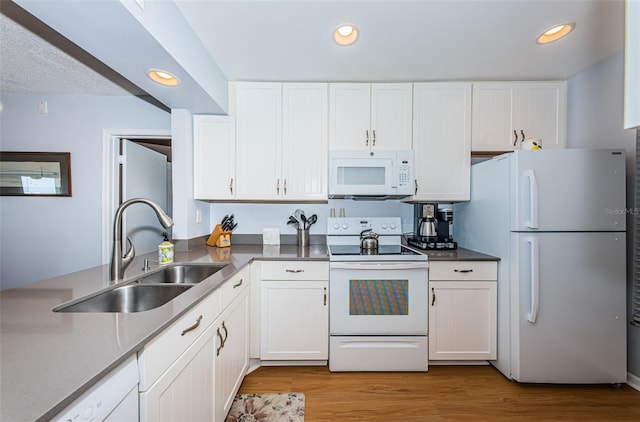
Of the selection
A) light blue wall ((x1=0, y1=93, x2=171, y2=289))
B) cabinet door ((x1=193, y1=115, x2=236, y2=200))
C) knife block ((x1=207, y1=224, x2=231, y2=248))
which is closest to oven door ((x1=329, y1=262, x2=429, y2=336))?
knife block ((x1=207, y1=224, x2=231, y2=248))

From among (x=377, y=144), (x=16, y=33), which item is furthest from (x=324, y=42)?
(x=16, y=33)

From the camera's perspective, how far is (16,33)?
175cm

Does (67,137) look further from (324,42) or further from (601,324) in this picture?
(601,324)

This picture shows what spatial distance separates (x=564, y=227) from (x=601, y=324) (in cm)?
69

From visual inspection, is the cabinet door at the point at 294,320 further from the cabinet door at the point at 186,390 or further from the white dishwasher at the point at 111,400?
the white dishwasher at the point at 111,400

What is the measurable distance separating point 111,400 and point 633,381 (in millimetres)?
3024

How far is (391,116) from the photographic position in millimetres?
2480

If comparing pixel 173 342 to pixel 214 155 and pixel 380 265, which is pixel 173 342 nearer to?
pixel 380 265

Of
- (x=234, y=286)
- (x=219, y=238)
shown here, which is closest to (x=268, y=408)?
(x=234, y=286)

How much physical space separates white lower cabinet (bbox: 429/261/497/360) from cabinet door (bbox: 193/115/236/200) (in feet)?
6.03

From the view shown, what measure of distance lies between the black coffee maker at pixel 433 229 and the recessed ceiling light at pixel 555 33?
134cm

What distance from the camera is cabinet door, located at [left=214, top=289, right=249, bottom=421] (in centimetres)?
147

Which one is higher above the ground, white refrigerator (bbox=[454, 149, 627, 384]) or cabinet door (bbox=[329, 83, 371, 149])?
cabinet door (bbox=[329, 83, 371, 149])

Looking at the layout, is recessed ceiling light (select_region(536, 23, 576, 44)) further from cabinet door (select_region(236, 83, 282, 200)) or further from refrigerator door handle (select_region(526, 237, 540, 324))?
cabinet door (select_region(236, 83, 282, 200))
